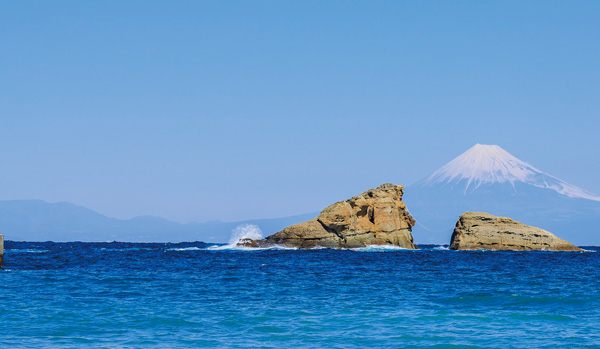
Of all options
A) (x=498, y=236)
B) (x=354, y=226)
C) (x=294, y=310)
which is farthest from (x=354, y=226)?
(x=294, y=310)

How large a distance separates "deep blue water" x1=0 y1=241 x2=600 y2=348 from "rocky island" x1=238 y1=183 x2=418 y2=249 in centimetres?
5821

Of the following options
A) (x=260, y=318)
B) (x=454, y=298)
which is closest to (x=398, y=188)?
(x=454, y=298)

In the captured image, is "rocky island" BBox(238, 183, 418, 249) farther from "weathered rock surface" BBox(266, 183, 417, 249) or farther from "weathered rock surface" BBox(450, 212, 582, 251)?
"weathered rock surface" BBox(450, 212, 582, 251)

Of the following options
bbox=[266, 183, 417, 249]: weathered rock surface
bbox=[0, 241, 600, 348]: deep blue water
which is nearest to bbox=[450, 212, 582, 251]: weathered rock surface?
bbox=[266, 183, 417, 249]: weathered rock surface

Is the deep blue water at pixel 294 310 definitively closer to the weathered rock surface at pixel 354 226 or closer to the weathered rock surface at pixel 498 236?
the weathered rock surface at pixel 354 226

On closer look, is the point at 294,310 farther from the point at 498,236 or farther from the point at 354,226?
the point at 498,236

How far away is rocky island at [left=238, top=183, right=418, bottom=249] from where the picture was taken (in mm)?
116312

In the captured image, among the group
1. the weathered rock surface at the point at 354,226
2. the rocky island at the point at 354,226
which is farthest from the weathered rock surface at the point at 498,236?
the weathered rock surface at the point at 354,226

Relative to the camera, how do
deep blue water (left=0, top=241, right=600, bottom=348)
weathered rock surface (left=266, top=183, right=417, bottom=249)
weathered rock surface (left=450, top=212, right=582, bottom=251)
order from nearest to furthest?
deep blue water (left=0, top=241, right=600, bottom=348), weathered rock surface (left=266, top=183, right=417, bottom=249), weathered rock surface (left=450, top=212, right=582, bottom=251)

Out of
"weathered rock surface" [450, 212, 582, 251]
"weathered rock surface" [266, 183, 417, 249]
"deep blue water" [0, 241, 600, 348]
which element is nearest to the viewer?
"deep blue water" [0, 241, 600, 348]

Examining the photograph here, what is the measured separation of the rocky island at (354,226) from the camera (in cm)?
11631

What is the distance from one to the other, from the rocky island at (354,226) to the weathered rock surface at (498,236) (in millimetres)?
11052

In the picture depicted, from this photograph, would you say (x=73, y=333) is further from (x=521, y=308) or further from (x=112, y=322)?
(x=521, y=308)

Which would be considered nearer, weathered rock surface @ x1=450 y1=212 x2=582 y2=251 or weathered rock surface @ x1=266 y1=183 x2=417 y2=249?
weathered rock surface @ x1=266 y1=183 x2=417 y2=249
